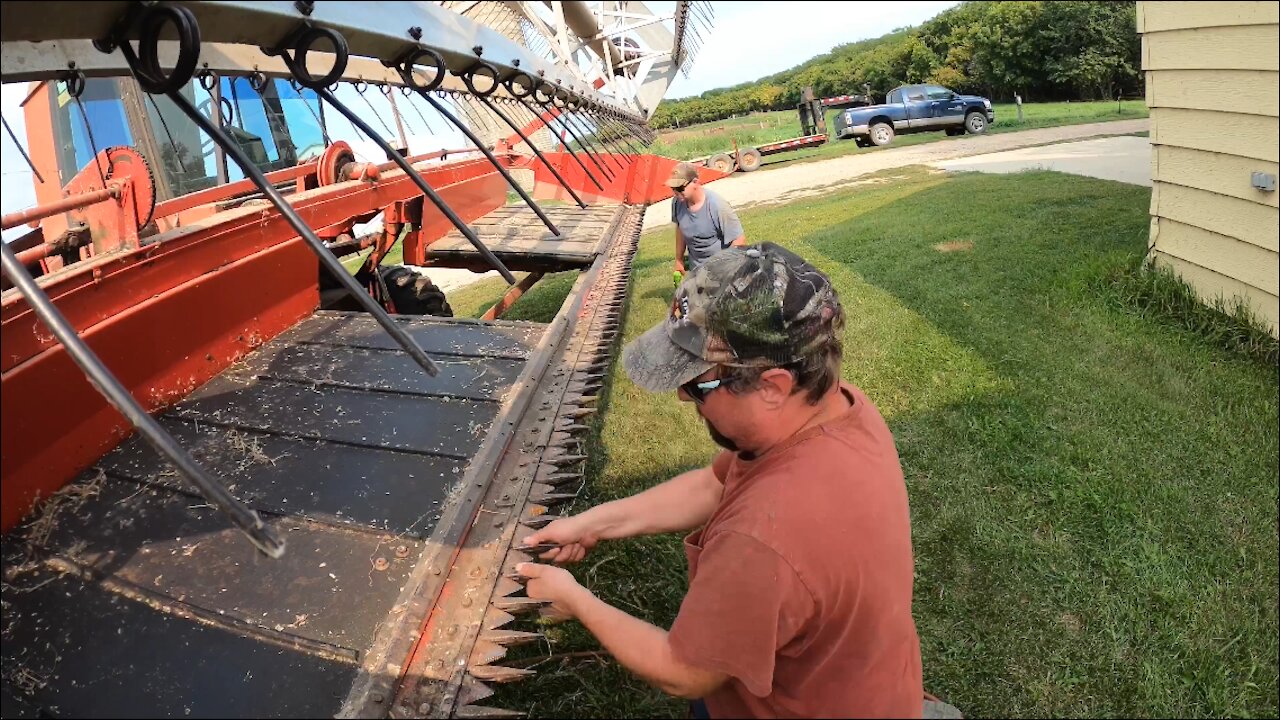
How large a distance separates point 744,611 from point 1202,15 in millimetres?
4807

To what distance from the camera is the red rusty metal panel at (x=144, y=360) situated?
2.00 meters

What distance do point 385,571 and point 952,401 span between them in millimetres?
3330

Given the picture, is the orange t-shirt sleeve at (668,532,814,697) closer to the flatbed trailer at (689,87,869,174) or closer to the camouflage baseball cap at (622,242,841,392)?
the camouflage baseball cap at (622,242,841,392)

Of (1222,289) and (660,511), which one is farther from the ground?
(660,511)

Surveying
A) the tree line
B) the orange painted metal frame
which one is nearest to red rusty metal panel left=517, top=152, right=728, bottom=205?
the orange painted metal frame

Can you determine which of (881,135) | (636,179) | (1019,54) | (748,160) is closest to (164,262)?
Result: (636,179)

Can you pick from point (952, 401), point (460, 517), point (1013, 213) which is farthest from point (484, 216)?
point (1013, 213)

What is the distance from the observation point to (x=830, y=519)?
4.32 feet

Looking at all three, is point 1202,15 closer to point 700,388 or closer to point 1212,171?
point 1212,171

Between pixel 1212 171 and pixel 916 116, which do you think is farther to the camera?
pixel 916 116

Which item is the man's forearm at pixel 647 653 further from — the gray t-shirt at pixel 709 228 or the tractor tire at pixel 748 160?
the tractor tire at pixel 748 160

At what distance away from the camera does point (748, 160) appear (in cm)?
2044

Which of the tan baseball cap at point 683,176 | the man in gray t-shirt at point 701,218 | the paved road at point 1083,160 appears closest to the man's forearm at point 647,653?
the man in gray t-shirt at point 701,218

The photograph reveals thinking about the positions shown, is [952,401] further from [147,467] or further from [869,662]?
[147,467]
